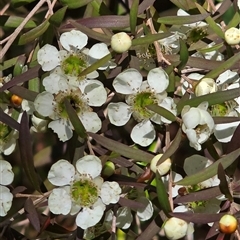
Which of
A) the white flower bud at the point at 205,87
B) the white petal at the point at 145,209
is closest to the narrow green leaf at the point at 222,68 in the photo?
the white flower bud at the point at 205,87

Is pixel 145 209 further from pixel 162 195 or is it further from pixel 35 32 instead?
pixel 35 32

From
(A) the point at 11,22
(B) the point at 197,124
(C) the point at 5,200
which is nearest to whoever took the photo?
(B) the point at 197,124

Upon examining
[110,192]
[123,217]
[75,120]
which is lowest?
[123,217]

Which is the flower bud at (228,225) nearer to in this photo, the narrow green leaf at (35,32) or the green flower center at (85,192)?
the green flower center at (85,192)

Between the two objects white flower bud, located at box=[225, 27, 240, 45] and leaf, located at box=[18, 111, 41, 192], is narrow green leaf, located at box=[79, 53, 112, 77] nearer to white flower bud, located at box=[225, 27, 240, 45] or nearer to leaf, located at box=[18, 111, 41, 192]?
leaf, located at box=[18, 111, 41, 192]

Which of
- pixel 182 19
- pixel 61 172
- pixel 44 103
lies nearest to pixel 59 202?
pixel 61 172
